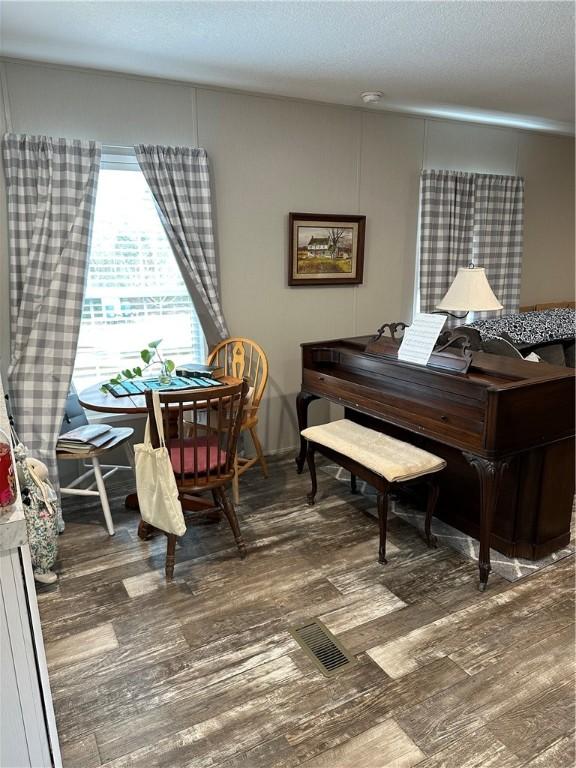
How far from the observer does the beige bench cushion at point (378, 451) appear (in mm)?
2473

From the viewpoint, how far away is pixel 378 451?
266 cm

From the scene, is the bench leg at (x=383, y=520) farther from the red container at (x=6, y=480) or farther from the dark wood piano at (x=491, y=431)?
the red container at (x=6, y=480)

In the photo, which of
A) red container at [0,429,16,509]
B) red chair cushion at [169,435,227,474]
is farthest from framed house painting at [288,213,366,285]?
red container at [0,429,16,509]

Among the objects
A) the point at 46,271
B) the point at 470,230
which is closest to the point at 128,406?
the point at 46,271

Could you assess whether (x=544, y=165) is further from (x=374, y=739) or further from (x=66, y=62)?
(x=374, y=739)

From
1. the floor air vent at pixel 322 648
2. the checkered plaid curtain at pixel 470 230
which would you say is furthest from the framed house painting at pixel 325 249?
the floor air vent at pixel 322 648

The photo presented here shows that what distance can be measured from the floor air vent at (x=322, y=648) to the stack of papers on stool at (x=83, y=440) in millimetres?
1455

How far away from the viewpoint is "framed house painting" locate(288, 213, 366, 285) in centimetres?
380

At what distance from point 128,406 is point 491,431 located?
1747 millimetres

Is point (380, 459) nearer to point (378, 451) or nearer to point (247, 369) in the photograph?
point (378, 451)

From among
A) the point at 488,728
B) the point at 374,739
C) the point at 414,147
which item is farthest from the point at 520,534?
the point at 414,147

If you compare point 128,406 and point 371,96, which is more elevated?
point 371,96

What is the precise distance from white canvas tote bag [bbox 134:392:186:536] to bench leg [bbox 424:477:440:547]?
4.06ft

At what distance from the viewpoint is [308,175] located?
378 centimetres
